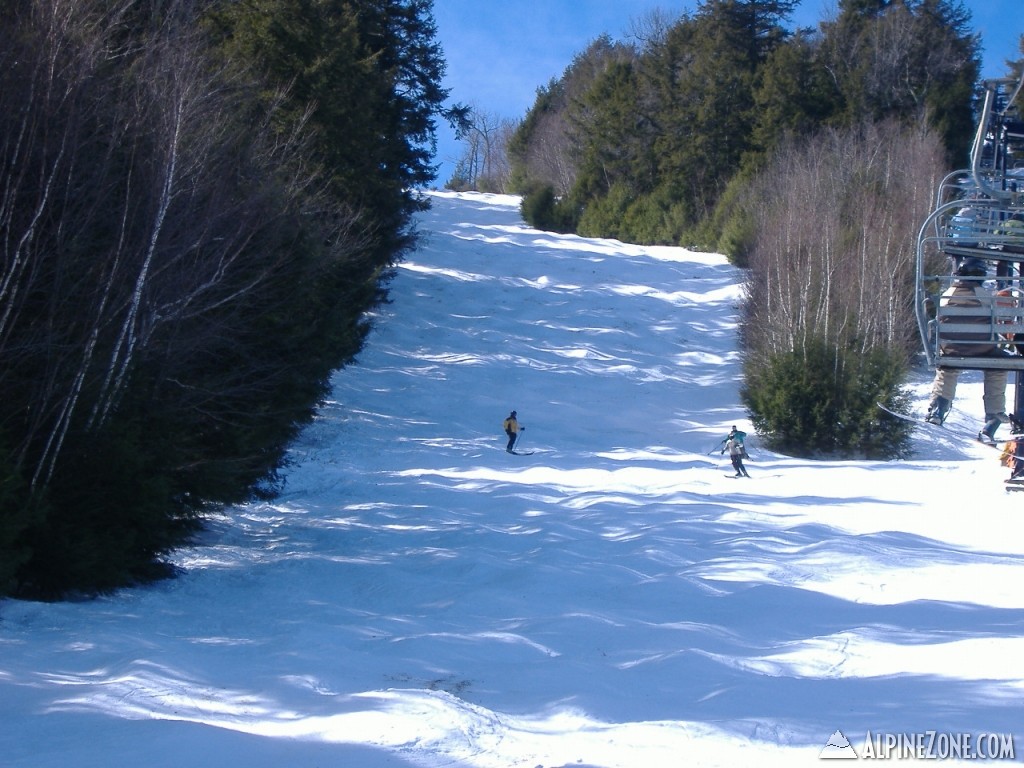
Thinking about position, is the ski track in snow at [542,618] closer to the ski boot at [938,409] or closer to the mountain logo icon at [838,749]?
the mountain logo icon at [838,749]

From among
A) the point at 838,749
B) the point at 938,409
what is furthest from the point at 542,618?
the point at 838,749

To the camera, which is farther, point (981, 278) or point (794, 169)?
point (794, 169)

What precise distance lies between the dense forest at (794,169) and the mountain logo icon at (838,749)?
2195 cm

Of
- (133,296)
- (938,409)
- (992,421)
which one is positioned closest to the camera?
(938,409)

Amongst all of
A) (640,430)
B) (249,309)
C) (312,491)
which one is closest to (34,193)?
(249,309)

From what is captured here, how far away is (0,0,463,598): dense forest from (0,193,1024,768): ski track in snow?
3.61 feet

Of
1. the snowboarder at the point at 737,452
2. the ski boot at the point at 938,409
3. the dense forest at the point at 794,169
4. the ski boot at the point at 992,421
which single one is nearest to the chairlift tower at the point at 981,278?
the ski boot at the point at 938,409

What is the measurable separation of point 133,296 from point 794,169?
30.5m

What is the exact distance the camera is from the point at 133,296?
40.1ft

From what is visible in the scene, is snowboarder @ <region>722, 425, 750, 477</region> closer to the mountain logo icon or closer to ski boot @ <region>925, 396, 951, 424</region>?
ski boot @ <region>925, 396, 951, 424</region>

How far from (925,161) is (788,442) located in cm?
1387

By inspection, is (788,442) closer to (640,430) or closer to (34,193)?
(640,430)

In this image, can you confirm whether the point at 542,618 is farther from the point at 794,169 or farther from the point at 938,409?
the point at 794,169

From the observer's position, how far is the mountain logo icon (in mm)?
6277
